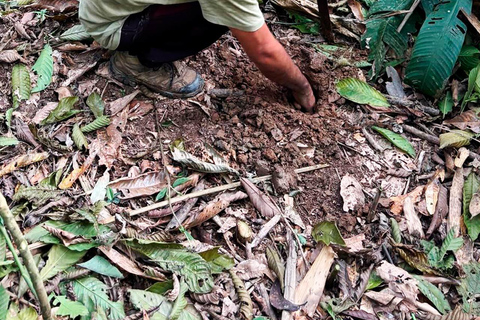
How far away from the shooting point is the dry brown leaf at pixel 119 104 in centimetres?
234

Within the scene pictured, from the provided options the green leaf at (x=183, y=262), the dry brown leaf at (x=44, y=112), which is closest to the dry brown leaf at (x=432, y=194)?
the green leaf at (x=183, y=262)

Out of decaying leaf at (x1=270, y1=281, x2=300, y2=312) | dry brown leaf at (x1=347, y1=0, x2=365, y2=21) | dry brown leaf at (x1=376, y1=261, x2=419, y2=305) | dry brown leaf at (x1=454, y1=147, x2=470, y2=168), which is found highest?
dry brown leaf at (x1=347, y1=0, x2=365, y2=21)

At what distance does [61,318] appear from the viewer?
163cm

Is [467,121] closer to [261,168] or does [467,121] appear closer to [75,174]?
[261,168]

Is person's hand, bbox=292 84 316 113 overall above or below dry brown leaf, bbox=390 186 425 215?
above

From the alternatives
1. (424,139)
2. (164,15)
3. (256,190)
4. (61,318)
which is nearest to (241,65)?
(164,15)

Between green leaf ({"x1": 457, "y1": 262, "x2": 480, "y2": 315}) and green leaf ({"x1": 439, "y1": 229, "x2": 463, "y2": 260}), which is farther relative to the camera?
green leaf ({"x1": 439, "y1": 229, "x2": 463, "y2": 260})

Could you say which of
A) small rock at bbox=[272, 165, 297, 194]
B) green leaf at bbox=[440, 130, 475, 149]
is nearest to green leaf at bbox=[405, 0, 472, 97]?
green leaf at bbox=[440, 130, 475, 149]

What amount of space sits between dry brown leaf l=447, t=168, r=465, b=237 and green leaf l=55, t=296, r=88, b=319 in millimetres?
1483

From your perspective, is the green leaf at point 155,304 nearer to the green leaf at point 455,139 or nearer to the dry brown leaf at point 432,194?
the dry brown leaf at point 432,194

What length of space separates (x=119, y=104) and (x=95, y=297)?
3.24 ft

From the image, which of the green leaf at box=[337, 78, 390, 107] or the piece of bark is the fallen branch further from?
the piece of bark

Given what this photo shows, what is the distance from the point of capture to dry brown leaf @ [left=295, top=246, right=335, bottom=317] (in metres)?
1.83

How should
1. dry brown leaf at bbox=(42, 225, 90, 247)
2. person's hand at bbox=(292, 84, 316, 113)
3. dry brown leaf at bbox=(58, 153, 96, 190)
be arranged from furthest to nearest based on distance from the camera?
person's hand at bbox=(292, 84, 316, 113) < dry brown leaf at bbox=(58, 153, 96, 190) < dry brown leaf at bbox=(42, 225, 90, 247)
